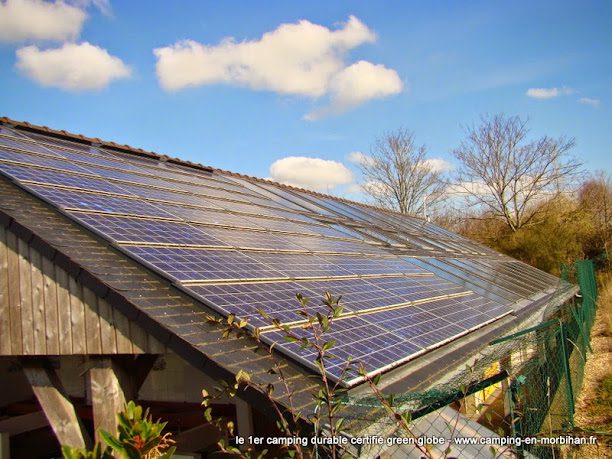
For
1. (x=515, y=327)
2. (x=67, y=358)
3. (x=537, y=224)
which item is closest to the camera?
(x=67, y=358)

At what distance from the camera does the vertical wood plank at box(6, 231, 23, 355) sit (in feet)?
19.0

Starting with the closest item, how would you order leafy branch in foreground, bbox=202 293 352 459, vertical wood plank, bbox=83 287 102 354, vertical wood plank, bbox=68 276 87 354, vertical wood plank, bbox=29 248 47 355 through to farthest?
leafy branch in foreground, bbox=202 293 352 459
vertical wood plank, bbox=83 287 102 354
vertical wood plank, bbox=68 276 87 354
vertical wood plank, bbox=29 248 47 355

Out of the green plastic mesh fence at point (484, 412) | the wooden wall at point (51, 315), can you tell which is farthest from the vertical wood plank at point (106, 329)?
the green plastic mesh fence at point (484, 412)

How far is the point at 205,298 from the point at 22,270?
6.99 ft

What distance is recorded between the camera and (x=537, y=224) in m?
35.3

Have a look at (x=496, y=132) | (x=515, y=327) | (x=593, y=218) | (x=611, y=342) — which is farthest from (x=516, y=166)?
(x=515, y=327)

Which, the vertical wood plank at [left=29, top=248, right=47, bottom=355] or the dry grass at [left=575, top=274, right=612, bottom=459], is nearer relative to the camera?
the vertical wood plank at [left=29, top=248, right=47, bottom=355]

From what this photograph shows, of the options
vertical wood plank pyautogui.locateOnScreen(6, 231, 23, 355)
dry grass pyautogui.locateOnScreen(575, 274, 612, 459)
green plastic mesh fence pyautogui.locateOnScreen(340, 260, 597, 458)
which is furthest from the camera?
dry grass pyautogui.locateOnScreen(575, 274, 612, 459)

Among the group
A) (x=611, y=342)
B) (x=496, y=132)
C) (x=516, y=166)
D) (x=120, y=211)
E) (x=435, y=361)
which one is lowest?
(x=611, y=342)

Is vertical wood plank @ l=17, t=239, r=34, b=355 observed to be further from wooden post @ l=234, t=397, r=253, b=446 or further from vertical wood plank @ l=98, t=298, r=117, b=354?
wooden post @ l=234, t=397, r=253, b=446

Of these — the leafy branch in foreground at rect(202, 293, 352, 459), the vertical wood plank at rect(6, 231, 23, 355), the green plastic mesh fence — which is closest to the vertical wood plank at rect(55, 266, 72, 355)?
the vertical wood plank at rect(6, 231, 23, 355)

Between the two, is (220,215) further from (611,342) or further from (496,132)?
(496,132)

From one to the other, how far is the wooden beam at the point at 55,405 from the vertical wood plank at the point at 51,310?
344 millimetres

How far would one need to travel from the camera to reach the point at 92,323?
520 cm
